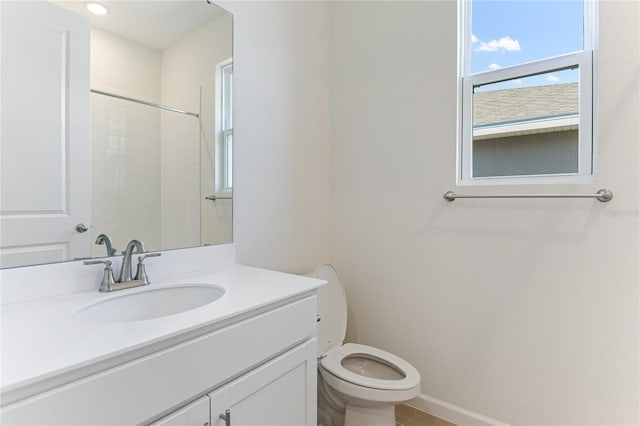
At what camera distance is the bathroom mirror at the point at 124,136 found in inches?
37.5

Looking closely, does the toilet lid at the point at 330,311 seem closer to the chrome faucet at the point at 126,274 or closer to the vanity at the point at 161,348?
the vanity at the point at 161,348

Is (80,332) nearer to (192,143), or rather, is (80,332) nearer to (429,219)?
(192,143)

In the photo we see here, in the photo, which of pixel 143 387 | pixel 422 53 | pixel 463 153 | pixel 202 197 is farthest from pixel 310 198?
pixel 143 387

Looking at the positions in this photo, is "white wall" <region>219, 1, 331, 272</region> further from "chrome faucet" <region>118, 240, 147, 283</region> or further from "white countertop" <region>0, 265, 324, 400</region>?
"white countertop" <region>0, 265, 324, 400</region>

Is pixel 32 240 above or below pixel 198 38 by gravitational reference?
below

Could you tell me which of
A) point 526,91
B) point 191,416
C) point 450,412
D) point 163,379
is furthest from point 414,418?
point 526,91

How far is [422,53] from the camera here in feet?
5.65

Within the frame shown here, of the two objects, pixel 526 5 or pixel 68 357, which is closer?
pixel 68 357

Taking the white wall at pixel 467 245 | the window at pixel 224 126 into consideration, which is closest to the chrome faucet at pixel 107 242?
the window at pixel 224 126

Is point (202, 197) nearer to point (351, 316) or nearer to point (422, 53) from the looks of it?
point (351, 316)

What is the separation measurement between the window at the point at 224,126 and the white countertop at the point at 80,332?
0.54 metres

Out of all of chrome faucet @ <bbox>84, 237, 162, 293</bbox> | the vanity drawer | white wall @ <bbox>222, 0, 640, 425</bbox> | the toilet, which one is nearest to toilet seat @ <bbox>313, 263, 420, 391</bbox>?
the toilet

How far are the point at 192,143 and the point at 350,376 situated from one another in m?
1.20

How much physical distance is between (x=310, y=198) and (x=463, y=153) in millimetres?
864
